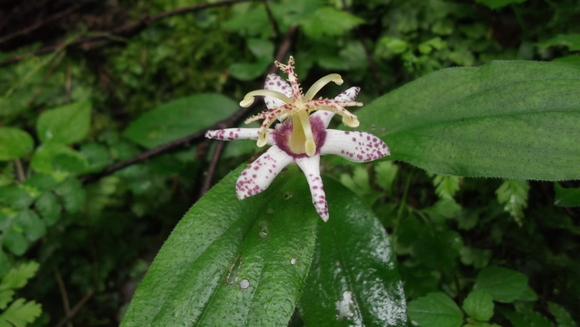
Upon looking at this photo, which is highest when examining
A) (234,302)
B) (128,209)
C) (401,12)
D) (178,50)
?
(401,12)

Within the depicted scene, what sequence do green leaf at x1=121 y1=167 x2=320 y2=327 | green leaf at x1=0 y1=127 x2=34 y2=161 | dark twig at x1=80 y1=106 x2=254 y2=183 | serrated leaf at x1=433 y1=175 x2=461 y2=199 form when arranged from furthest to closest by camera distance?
dark twig at x1=80 y1=106 x2=254 y2=183, green leaf at x1=0 y1=127 x2=34 y2=161, serrated leaf at x1=433 y1=175 x2=461 y2=199, green leaf at x1=121 y1=167 x2=320 y2=327

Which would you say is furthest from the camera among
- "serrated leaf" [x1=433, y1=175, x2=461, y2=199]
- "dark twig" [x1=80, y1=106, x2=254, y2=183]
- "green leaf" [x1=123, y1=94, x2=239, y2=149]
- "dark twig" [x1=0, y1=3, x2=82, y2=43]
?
"dark twig" [x1=0, y1=3, x2=82, y2=43]

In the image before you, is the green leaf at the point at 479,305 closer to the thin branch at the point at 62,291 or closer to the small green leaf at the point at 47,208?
the small green leaf at the point at 47,208

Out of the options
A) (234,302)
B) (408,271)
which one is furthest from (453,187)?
(234,302)

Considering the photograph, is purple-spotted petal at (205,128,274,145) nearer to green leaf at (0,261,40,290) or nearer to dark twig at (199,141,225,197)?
dark twig at (199,141,225,197)

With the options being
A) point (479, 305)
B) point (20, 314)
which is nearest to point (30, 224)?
point (20, 314)

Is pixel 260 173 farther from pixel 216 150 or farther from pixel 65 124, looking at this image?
pixel 65 124

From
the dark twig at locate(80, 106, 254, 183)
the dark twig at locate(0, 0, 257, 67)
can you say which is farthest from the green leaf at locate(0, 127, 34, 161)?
the dark twig at locate(0, 0, 257, 67)

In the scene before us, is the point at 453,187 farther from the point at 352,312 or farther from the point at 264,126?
the point at 264,126
